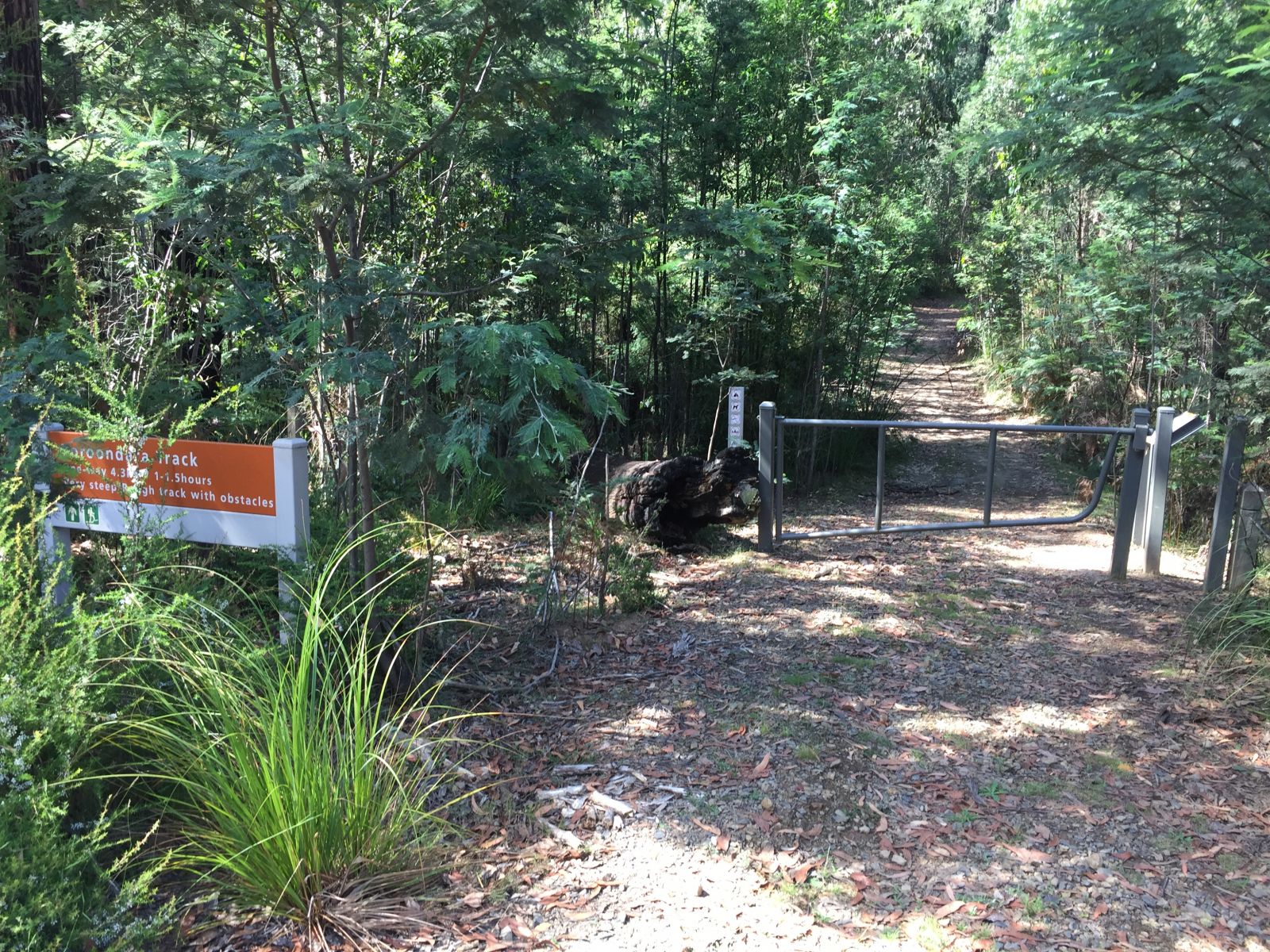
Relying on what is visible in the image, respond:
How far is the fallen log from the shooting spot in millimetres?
6516

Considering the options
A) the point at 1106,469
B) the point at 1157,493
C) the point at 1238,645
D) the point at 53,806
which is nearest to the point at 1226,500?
the point at 1157,493

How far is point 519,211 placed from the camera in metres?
8.00

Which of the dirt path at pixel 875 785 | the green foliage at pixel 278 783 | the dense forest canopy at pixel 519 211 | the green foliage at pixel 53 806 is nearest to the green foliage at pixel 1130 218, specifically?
the dense forest canopy at pixel 519 211

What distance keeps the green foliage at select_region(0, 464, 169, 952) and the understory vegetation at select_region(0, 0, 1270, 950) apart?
0.7 inches

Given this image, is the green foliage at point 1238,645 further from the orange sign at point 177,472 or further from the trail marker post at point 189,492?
the orange sign at point 177,472

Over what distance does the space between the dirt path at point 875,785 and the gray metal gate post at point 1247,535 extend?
1.23ft

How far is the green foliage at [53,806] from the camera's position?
2.29 m

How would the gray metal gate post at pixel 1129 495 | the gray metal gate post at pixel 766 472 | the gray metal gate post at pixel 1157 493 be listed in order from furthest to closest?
1. the gray metal gate post at pixel 766 472
2. the gray metal gate post at pixel 1157 493
3. the gray metal gate post at pixel 1129 495

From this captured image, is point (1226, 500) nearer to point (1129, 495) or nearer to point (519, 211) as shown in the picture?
point (1129, 495)

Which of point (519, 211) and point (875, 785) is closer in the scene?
point (875, 785)

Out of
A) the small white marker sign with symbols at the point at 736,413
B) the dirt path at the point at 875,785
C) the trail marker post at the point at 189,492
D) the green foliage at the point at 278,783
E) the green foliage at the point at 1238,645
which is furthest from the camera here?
the small white marker sign with symbols at the point at 736,413

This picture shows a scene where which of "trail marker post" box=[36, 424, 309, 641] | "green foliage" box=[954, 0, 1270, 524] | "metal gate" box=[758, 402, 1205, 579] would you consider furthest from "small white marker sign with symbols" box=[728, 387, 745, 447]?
"trail marker post" box=[36, 424, 309, 641]

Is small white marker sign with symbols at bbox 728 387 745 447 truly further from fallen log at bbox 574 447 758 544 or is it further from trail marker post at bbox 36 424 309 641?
trail marker post at bbox 36 424 309 641

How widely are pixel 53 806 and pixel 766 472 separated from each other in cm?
496
